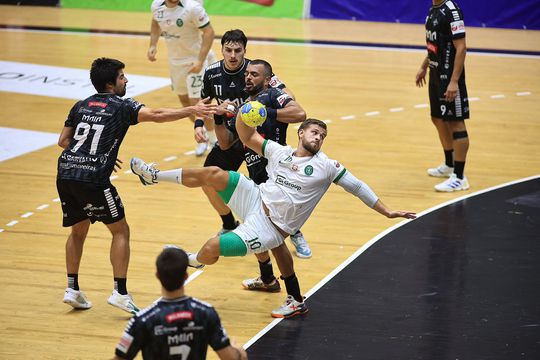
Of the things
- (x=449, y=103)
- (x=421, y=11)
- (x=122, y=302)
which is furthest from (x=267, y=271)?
(x=421, y=11)

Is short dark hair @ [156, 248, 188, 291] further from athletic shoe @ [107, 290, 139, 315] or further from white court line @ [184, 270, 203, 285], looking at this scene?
white court line @ [184, 270, 203, 285]

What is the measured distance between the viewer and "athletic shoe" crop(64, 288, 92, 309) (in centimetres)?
706

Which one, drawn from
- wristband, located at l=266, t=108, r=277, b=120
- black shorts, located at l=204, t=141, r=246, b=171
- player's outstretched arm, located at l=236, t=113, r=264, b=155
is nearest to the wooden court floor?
black shorts, located at l=204, t=141, r=246, b=171

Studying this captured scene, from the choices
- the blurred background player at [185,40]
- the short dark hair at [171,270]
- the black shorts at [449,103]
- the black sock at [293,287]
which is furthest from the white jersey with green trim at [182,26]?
the short dark hair at [171,270]

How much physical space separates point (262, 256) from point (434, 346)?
5.35 ft

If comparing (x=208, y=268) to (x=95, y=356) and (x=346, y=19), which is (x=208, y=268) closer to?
(x=95, y=356)

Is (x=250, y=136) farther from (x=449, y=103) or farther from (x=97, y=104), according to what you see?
(x=449, y=103)

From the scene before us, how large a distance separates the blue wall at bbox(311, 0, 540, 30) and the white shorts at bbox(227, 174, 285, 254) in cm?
1555

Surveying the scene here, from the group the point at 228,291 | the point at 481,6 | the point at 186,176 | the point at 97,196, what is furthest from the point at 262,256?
the point at 481,6

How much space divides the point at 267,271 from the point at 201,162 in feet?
13.0

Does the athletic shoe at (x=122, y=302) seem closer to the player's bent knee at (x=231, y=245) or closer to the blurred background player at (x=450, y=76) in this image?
the player's bent knee at (x=231, y=245)

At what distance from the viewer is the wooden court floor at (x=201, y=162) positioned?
7281 mm

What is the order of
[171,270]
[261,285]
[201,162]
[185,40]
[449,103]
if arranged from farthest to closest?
[185,40] → [201,162] → [449,103] → [261,285] → [171,270]

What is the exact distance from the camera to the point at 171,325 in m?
4.36
